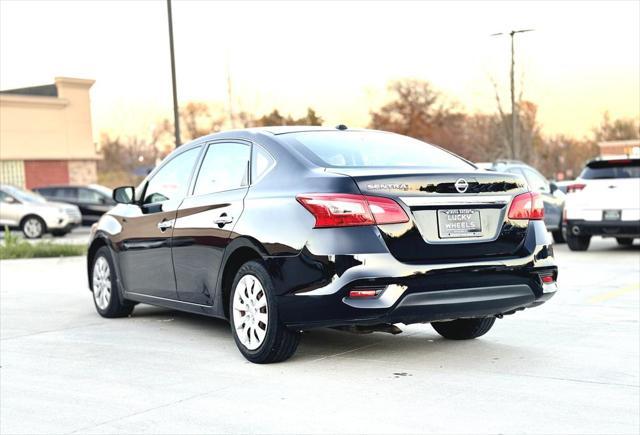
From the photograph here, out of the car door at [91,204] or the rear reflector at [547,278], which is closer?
the rear reflector at [547,278]

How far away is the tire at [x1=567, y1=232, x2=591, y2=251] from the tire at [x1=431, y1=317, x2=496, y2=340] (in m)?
9.65

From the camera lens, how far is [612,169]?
16.0m

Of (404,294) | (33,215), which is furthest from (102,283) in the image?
(33,215)

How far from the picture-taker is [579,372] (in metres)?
6.09

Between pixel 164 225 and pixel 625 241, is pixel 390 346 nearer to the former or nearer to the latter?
pixel 164 225

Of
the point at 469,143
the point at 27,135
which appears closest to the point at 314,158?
the point at 27,135

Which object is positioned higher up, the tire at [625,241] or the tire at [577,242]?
the tire at [577,242]

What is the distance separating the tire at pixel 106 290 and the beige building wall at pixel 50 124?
3242 cm

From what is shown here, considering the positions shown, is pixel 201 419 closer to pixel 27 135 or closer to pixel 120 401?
pixel 120 401

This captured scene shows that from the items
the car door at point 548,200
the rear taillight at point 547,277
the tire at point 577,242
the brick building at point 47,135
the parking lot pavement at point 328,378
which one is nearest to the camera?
the parking lot pavement at point 328,378

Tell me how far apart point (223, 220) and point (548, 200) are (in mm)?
13032

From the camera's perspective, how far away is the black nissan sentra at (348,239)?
19.6ft

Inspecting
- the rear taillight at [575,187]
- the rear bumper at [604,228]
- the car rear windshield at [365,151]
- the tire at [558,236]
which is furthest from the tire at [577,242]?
the car rear windshield at [365,151]

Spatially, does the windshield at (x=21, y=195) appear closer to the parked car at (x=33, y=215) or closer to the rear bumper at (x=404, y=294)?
the parked car at (x=33, y=215)
